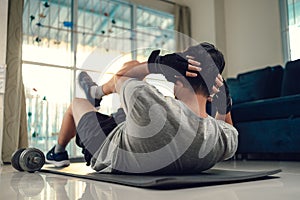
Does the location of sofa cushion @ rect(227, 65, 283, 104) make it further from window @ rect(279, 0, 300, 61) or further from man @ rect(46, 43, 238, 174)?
man @ rect(46, 43, 238, 174)

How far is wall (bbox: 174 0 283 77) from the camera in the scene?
13.7ft

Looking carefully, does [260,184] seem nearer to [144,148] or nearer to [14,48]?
[144,148]

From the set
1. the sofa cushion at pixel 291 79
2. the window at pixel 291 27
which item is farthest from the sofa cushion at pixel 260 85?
the window at pixel 291 27

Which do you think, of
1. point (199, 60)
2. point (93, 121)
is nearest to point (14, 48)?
point (93, 121)

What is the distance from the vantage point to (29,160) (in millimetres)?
1915

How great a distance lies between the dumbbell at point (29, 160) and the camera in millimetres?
1904

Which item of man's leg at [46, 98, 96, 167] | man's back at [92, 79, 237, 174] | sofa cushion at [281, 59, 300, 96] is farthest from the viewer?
sofa cushion at [281, 59, 300, 96]

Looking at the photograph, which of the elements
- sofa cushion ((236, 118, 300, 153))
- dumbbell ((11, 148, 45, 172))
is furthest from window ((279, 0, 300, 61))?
dumbbell ((11, 148, 45, 172))

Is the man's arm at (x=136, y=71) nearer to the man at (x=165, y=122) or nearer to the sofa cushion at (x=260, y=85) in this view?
the man at (x=165, y=122)

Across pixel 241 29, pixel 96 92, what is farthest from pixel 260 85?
pixel 96 92

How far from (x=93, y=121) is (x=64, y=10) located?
2998 millimetres

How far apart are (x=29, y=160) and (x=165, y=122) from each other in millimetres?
1102

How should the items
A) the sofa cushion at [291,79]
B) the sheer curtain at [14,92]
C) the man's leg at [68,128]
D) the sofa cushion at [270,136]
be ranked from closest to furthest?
the man's leg at [68,128] < the sofa cushion at [270,136] < the sofa cushion at [291,79] < the sheer curtain at [14,92]

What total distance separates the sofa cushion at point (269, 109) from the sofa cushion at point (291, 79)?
448 millimetres
